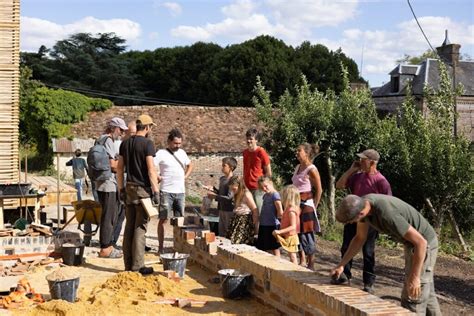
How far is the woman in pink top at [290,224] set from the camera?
7.02 m

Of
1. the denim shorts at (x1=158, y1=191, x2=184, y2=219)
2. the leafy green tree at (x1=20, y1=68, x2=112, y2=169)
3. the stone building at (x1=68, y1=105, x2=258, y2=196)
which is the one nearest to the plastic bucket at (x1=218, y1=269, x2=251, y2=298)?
the denim shorts at (x1=158, y1=191, x2=184, y2=219)

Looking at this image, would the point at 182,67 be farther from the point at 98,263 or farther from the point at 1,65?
the point at 98,263

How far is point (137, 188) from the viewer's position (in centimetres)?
721

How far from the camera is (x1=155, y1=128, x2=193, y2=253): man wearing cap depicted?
8219mm

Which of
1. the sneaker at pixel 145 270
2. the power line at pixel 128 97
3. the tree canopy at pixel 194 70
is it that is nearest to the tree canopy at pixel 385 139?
the sneaker at pixel 145 270

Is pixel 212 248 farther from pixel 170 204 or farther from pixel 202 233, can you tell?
pixel 170 204

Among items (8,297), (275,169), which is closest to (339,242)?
(275,169)

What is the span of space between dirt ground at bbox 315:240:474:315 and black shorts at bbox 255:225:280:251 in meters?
1.11

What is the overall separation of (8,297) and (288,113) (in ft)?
33.7

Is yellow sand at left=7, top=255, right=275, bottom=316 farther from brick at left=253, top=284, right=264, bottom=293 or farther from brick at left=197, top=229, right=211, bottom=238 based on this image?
Result: brick at left=197, top=229, right=211, bottom=238

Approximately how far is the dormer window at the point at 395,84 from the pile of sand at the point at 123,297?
2980cm

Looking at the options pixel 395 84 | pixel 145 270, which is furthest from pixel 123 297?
pixel 395 84

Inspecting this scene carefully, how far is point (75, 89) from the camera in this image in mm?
47094

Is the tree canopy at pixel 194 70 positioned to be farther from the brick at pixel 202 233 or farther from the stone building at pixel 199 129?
Result: the brick at pixel 202 233
